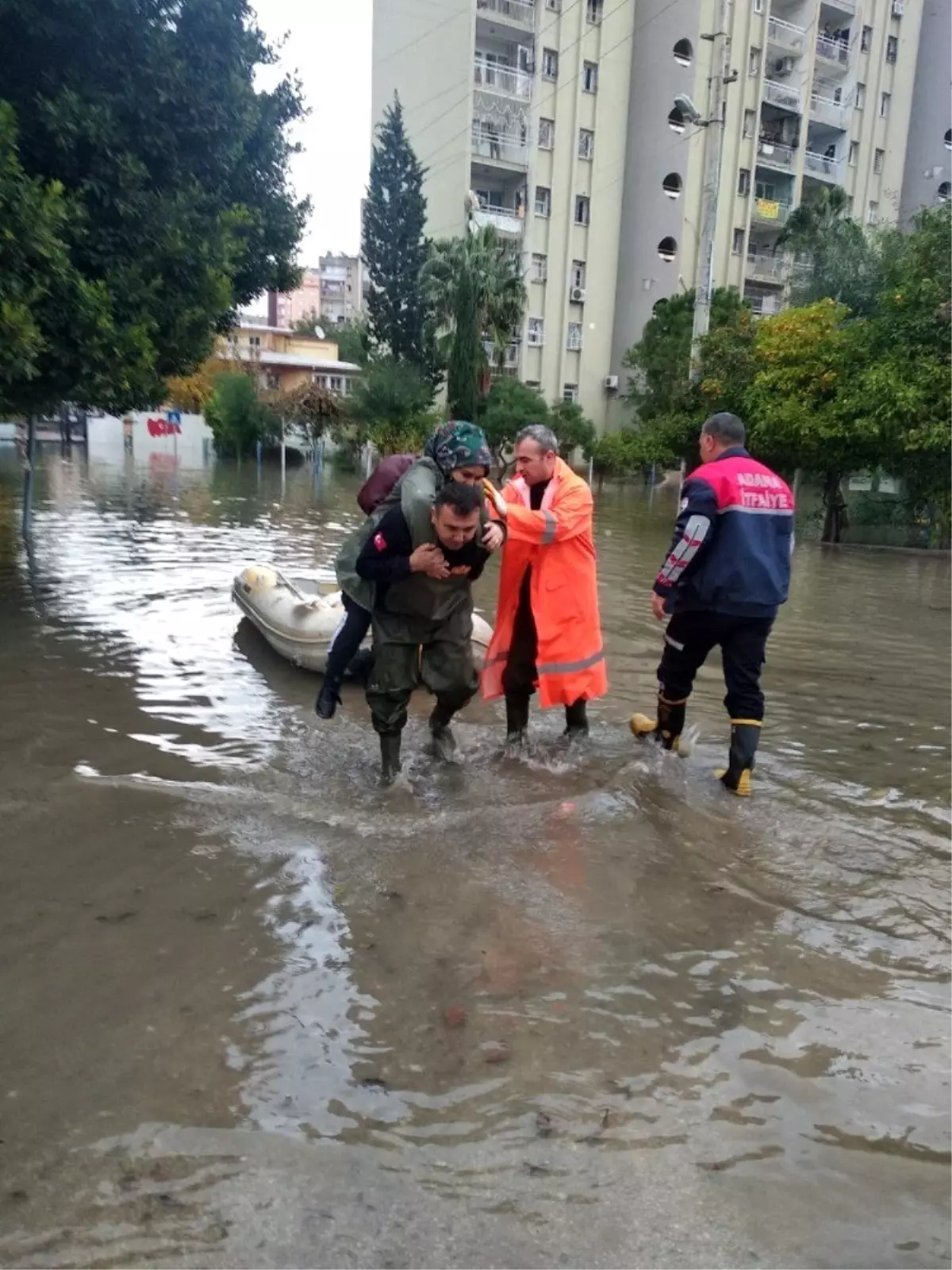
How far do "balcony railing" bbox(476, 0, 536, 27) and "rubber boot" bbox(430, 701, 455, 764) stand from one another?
136ft

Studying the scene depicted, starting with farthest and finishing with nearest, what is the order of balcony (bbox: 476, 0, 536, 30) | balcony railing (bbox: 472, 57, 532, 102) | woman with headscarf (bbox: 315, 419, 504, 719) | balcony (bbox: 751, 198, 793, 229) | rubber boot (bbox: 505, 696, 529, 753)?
balcony (bbox: 751, 198, 793, 229) → balcony railing (bbox: 472, 57, 532, 102) → balcony (bbox: 476, 0, 536, 30) → rubber boot (bbox: 505, 696, 529, 753) → woman with headscarf (bbox: 315, 419, 504, 719)

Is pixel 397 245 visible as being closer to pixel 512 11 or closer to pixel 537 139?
pixel 537 139

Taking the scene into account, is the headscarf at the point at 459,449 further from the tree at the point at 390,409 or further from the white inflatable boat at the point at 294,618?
the tree at the point at 390,409

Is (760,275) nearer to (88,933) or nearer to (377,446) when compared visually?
(377,446)

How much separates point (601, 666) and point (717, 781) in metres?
0.86

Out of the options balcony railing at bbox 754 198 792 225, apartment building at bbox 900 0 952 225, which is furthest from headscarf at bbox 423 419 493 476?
apartment building at bbox 900 0 952 225

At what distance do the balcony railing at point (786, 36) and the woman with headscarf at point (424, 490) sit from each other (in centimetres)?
4586

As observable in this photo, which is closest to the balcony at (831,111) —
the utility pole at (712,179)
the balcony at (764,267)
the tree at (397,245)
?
the balcony at (764,267)

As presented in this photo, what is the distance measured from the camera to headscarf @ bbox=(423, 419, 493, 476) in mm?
4578

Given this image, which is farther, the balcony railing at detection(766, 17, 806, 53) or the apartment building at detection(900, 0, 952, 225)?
the apartment building at detection(900, 0, 952, 225)

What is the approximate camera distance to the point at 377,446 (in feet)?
121

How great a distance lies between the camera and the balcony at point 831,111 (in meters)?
44.0

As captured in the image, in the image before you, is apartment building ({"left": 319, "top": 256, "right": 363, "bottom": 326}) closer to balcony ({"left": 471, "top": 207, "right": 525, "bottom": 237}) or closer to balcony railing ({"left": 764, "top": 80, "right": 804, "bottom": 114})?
balcony ({"left": 471, "top": 207, "right": 525, "bottom": 237})

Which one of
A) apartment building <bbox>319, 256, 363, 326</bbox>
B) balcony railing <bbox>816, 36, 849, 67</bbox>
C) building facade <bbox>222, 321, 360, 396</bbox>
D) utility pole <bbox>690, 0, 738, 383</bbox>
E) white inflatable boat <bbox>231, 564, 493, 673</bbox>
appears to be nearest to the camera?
white inflatable boat <bbox>231, 564, 493, 673</bbox>
